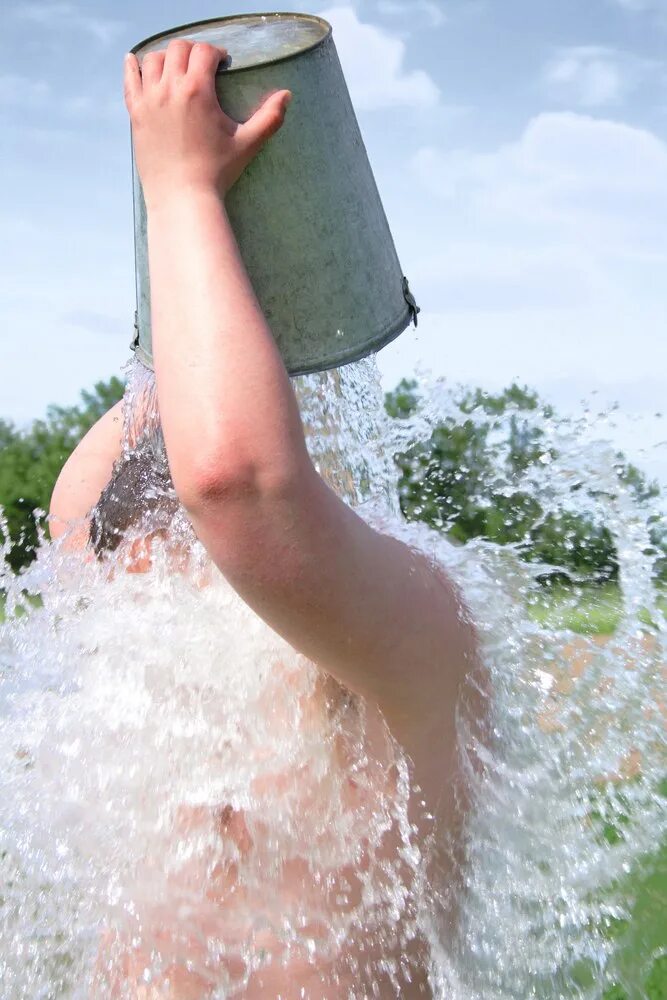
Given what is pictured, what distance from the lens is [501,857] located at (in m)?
2.06

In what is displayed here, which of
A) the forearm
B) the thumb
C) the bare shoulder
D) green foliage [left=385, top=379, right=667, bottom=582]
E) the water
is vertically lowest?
green foliage [left=385, top=379, right=667, bottom=582]

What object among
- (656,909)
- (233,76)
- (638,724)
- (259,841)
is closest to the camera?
(233,76)

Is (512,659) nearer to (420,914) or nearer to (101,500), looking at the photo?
(420,914)

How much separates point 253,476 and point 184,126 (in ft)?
1.69

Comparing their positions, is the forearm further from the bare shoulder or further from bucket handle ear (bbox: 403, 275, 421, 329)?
the bare shoulder

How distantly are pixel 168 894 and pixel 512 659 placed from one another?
0.70 metres

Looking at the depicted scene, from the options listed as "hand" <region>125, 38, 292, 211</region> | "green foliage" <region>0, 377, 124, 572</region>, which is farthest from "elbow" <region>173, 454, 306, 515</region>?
"green foliage" <region>0, 377, 124, 572</region>

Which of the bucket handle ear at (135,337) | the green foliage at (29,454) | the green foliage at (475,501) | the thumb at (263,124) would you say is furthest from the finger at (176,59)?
the green foliage at (29,454)

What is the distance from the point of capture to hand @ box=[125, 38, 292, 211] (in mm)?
1550

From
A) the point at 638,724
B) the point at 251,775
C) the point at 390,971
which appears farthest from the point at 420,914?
the point at 638,724

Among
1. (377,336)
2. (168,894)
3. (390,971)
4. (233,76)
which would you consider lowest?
(390,971)

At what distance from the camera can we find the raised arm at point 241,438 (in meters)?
1.39

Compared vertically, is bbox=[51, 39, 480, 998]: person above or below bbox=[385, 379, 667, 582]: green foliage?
above

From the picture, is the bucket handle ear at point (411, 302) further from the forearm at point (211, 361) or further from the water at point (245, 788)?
the forearm at point (211, 361)
